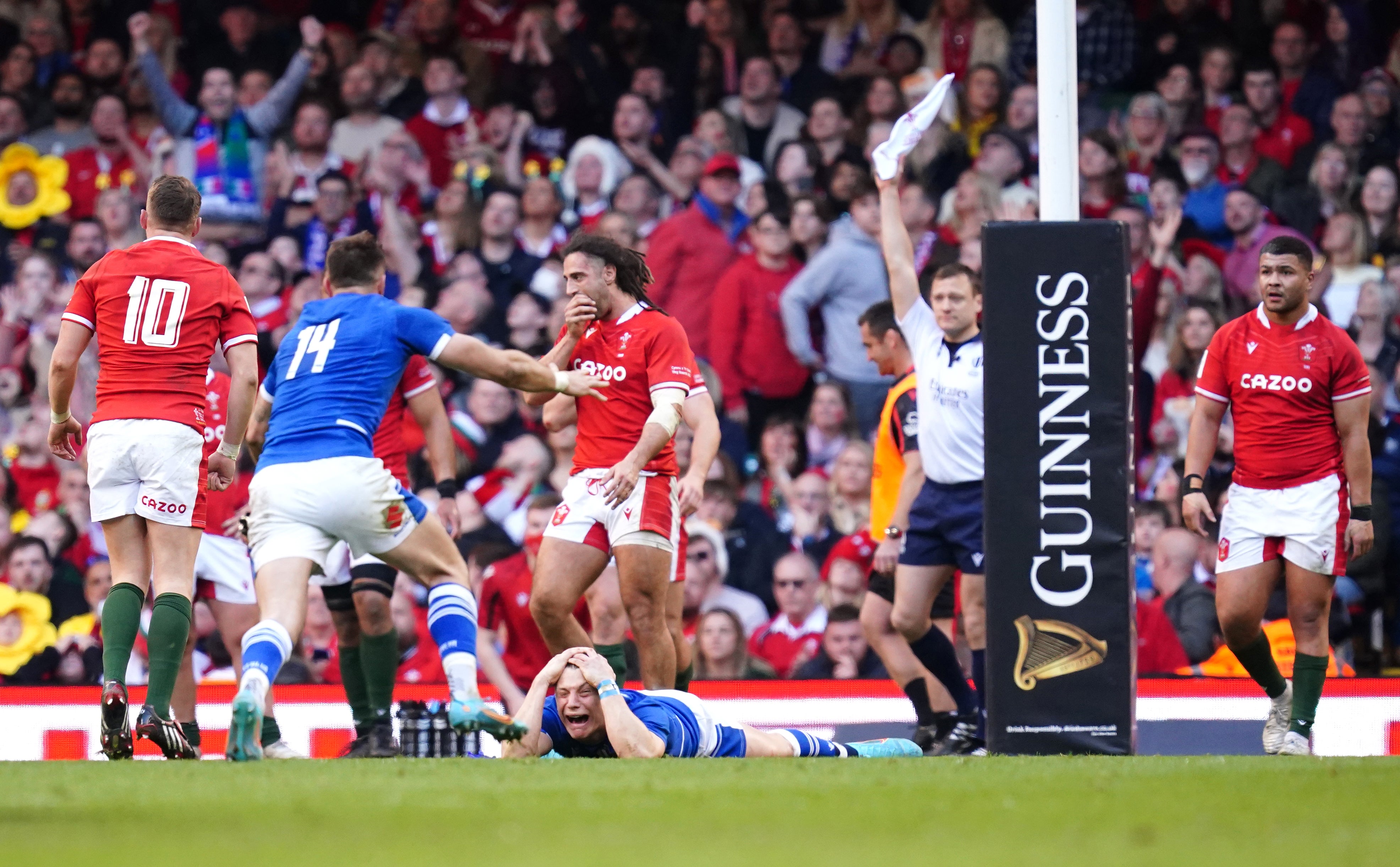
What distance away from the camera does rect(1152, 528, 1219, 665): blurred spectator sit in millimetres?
10023

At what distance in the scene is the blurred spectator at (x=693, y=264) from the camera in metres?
12.0

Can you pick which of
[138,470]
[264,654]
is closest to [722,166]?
[138,470]

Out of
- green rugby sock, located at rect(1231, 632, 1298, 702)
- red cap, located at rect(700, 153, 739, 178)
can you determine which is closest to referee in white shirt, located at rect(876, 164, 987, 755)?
green rugby sock, located at rect(1231, 632, 1298, 702)

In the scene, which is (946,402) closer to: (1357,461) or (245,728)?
(1357,461)

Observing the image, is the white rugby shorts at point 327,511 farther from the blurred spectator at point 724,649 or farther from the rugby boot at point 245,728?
the blurred spectator at point 724,649

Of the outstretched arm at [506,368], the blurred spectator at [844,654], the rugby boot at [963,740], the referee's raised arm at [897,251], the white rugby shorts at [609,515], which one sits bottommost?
the rugby boot at [963,740]

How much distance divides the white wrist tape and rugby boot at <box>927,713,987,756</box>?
85.4 inches

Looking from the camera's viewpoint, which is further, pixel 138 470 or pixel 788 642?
pixel 788 642

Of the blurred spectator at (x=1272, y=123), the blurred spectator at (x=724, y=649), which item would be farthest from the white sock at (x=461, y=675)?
the blurred spectator at (x=1272, y=123)

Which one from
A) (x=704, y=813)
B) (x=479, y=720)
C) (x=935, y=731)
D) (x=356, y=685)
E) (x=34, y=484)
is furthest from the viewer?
(x=34, y=484)

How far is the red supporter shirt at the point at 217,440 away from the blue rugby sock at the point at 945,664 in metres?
3.44

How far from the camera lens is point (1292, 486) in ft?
25.8

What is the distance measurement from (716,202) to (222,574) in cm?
488

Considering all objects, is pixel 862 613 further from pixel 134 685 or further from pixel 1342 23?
pixel 1342 23
